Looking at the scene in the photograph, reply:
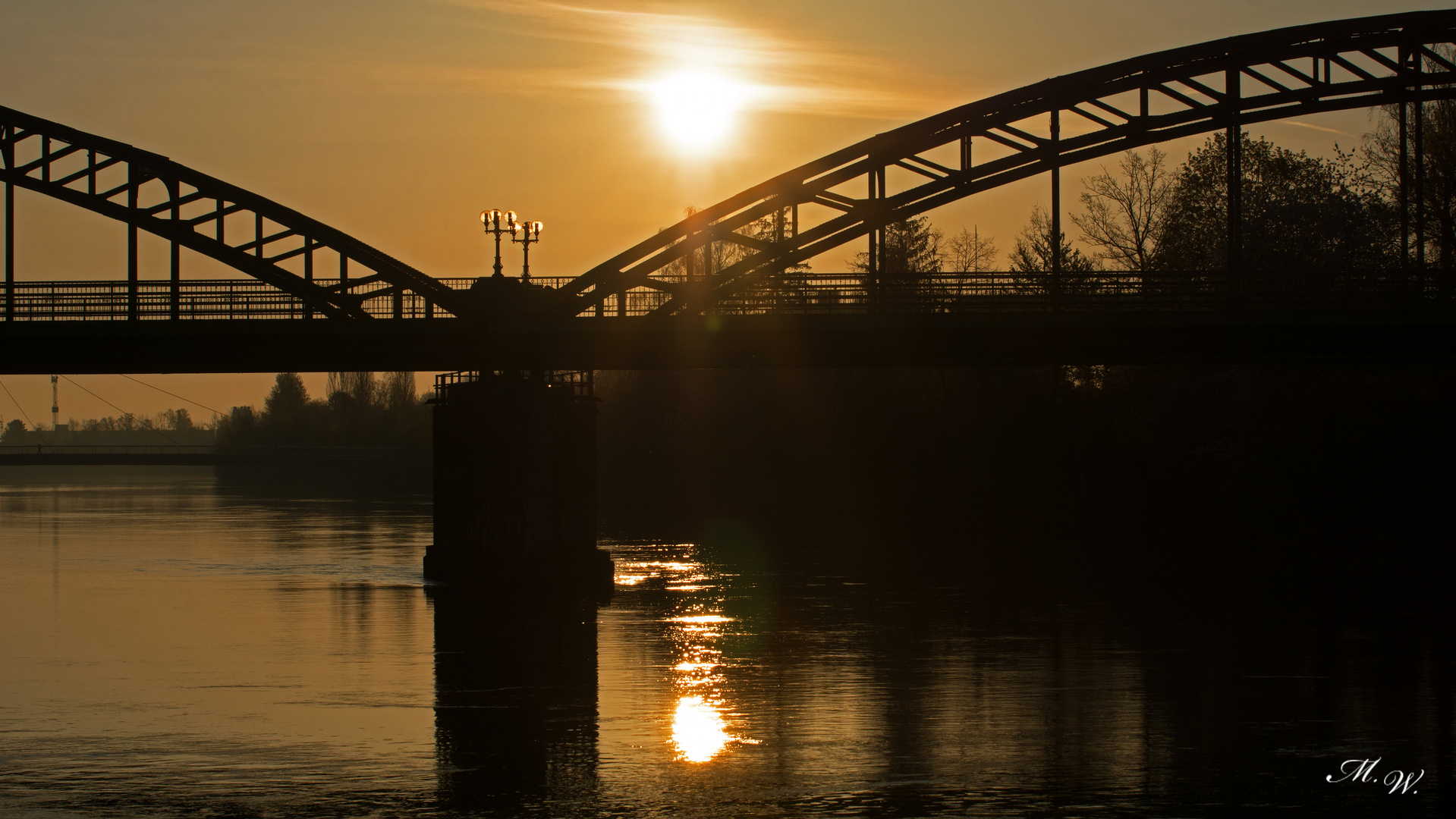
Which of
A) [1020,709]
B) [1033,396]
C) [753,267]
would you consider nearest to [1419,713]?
[1020,709]

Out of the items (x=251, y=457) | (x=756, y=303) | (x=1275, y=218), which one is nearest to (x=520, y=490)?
(x=756, y=303)

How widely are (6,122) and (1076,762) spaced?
40648mm

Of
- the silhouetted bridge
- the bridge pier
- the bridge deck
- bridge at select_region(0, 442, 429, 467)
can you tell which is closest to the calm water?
the bridge pier

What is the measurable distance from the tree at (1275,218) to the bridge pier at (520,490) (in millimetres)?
23913

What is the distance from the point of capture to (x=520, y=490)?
41.8 m

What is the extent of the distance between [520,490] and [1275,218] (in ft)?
115

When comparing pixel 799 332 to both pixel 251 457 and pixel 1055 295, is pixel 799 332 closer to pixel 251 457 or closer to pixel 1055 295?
pixel 1055 295

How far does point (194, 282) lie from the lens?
43094 mm

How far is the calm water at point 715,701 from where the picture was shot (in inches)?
827

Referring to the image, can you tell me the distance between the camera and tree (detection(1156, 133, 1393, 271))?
58656mm

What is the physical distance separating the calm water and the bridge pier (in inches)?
57.3
